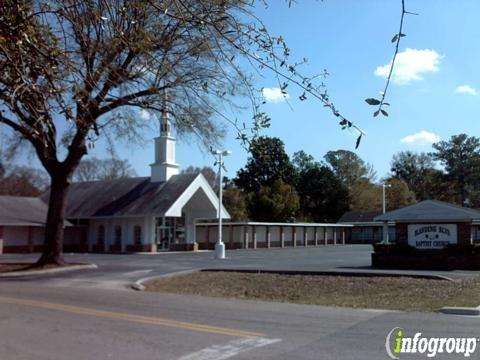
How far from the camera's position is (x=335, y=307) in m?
14.9

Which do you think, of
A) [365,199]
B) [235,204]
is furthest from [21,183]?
[365,199]

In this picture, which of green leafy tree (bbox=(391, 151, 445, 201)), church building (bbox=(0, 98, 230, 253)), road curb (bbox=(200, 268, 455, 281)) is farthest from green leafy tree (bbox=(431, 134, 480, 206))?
road curb (bbox=(200, 268, 455, 281))

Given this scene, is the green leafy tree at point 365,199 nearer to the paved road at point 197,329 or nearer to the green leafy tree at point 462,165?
the green leafy tree at point 462,165

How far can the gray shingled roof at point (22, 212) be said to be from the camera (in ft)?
151

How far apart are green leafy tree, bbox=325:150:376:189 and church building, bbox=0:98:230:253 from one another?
52.5 meters

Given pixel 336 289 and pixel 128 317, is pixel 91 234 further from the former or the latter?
pixel 128 317

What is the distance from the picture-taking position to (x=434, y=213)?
96.4ft

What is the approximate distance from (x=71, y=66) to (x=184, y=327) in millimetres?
6280

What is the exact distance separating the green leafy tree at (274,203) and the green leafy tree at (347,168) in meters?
23.2

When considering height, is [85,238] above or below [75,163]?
below

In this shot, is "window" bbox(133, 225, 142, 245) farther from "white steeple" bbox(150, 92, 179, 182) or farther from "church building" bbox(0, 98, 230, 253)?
"white steeple" bbox(150, 92, 179, 182)

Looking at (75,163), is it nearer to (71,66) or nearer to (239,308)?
(239,308)

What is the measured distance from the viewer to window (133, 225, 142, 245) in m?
49.2

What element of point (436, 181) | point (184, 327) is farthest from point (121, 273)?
point (436, 181)
